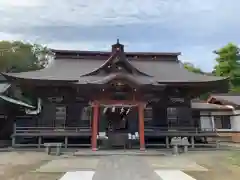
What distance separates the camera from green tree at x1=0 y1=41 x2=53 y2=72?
33.2m

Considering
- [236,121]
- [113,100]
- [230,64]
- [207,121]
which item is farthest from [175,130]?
[230,64]

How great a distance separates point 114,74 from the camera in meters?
14.8

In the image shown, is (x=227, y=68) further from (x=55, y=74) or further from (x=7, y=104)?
(x=7, y=104)

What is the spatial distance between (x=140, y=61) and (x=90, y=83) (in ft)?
25.1

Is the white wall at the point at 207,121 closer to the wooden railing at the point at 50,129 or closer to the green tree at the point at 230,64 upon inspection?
the wooden railing at the point at 50,129

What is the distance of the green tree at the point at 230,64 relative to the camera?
36144mm

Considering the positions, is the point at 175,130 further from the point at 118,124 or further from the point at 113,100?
the point at 113,100

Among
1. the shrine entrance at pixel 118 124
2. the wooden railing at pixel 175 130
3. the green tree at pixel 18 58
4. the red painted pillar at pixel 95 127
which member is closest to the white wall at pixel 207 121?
the wooden railing at pixel 175 130

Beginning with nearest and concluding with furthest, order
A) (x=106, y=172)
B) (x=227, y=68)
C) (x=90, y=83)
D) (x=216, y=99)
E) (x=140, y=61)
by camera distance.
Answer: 1. (x=106, y=172)
2. (x=90, y=83)
3. (x=140, y=61)
4. (x=216, y=99)
5. (x=227, y=68)

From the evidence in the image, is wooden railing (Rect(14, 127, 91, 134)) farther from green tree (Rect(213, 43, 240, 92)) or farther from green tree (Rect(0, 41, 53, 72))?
green tree (Rect(213, 43, 240, 92))

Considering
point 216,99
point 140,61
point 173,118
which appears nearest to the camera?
point 173,118

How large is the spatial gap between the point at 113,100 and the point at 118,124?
286 centimetres

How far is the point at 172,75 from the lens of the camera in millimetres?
18328

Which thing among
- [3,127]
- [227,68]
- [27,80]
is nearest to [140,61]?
[27,80]
